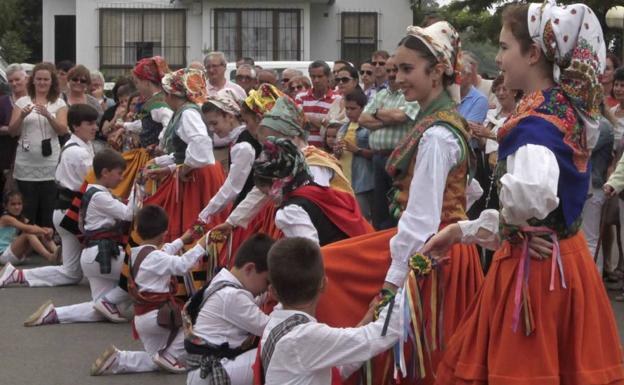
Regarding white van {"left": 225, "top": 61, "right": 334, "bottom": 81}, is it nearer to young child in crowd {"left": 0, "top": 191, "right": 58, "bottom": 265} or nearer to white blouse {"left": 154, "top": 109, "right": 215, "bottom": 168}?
young child in crowd {"left": 0, "top": 191, "right": 58, "bottom": 265}

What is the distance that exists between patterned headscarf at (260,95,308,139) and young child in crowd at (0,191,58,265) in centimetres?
567

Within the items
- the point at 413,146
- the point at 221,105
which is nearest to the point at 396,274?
the point at 413,146

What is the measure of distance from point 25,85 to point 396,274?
29.7 feet

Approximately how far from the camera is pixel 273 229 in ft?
20.9

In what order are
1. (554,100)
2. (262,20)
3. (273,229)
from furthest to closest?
(262,20) < (273,229) < (554,100)

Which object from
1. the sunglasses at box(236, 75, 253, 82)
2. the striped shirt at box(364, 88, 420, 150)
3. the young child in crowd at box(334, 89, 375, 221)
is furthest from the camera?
the sunglasses at box(236, 75, 253, 82)

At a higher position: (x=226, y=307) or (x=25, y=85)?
(x=25, y=85)

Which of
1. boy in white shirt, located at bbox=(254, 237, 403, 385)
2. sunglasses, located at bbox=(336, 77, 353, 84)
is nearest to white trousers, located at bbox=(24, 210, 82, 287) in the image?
sunglasses, located at bbox=(336, 77, 353, 84)

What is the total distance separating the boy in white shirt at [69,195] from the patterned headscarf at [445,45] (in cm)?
566

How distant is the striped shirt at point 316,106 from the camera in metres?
11.0

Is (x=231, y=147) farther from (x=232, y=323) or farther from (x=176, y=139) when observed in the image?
(x=232, y=323)

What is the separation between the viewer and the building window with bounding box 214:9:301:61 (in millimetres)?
36281

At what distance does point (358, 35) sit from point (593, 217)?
27.7 m

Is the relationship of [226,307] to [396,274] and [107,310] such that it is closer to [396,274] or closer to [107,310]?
[396,274]
